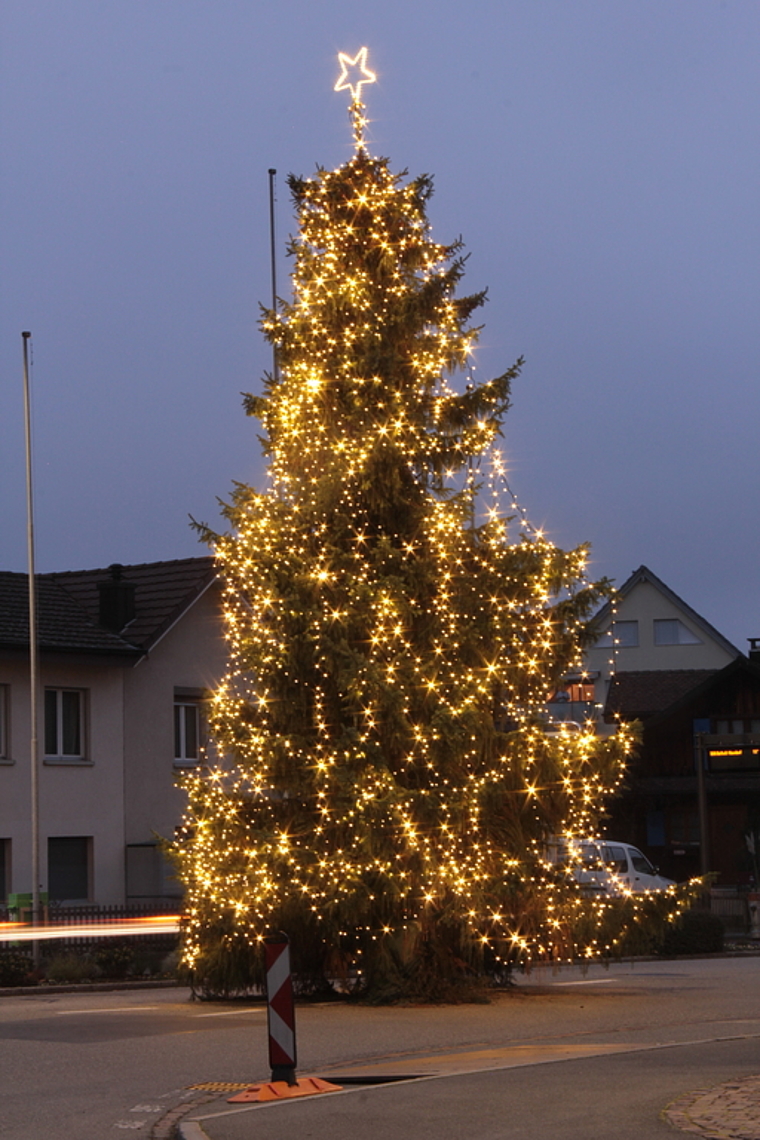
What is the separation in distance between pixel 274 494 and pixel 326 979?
5699mm

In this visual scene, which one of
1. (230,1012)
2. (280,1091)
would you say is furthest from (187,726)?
(280,1091)

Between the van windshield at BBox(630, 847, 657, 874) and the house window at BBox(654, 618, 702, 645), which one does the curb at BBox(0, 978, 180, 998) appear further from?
the house window at BBox(654, 618, 702, 645)

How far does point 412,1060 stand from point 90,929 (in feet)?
47.8

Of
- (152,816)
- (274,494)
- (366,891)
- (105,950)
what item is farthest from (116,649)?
(366,891)

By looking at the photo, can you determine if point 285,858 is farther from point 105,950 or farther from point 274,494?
point 105,950

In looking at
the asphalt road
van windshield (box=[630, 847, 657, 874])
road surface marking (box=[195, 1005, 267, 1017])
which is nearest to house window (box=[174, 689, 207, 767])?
van windshield (box=[630, 847, 657, 874])

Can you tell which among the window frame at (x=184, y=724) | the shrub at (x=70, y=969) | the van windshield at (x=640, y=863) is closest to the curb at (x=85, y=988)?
the shrub at (x=70, y=969)

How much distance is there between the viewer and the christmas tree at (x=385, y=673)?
17281mm

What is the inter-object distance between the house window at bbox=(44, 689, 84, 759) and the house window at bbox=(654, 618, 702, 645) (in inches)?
1550

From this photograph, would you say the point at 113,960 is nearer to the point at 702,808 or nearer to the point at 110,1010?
the point at 110,1010

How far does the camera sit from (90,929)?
2630 cm

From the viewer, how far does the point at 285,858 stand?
17.2m

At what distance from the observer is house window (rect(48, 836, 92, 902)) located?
107ft

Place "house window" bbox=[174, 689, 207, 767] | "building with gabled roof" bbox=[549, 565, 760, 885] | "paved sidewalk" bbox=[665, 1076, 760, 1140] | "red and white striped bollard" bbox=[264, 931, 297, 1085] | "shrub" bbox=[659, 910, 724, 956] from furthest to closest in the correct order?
"building with gabled roof" bbox=[549, 565, 760, 885] < "house window" bbox=[174, 689, 207, 767] < "shrub" bbox=[659, 910, 724, 956] < "red and white striped bollard" bbox=[264, 931, 297, 1085] < "paved sidewalk" bbox=[665, 1076, 760, 1140]
